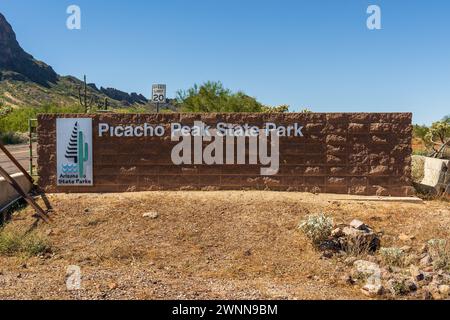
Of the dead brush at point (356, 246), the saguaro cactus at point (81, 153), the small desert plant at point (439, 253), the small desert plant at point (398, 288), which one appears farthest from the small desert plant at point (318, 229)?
the saguaro cactus at point (81, 153)

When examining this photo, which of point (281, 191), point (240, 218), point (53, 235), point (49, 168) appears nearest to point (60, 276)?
point (53, 235)

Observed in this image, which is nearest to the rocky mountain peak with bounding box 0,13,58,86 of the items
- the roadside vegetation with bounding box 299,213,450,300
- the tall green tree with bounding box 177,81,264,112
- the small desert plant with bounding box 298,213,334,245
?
the tall green tree with bounding box 177,81,264,112

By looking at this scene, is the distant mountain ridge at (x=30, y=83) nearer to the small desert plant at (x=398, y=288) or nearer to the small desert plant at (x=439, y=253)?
the small desert plant at (x=439, y=253)

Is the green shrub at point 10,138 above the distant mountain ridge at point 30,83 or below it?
below

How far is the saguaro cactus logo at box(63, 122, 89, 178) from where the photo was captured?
13.8 meters

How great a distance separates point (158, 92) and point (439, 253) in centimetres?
1282

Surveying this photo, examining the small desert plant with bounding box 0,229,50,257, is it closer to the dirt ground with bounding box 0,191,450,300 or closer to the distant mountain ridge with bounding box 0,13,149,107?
the dirt ground with bounding box 0,191,450,300

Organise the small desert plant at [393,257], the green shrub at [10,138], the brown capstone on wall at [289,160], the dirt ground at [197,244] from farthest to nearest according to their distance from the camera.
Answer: the green shrub at [10,138] < the brown capstone on wall at [289,160] < the small desert plant at [393,257] < the dirt ground at [197,244]

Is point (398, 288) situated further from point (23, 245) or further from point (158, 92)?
point (158, 92)

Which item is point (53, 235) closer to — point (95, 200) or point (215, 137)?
point (95, 200)

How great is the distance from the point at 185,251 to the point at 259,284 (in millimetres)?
2400

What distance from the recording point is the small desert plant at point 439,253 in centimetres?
923

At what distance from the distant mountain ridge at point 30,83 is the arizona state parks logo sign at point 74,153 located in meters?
65.0

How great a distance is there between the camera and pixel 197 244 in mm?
10641
